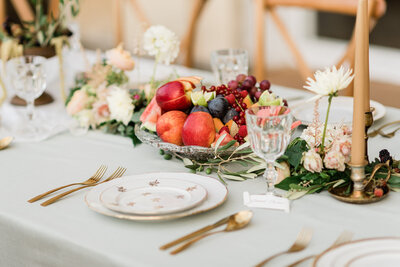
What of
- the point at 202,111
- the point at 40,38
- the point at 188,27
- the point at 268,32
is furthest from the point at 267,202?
the point at 268,32

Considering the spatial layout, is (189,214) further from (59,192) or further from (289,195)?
(59,192)

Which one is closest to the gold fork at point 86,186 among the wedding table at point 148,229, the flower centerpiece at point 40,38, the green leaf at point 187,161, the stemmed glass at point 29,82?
the wedding table at point 148,229

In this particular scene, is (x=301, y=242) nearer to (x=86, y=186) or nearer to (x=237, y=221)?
(x=237, y=221)

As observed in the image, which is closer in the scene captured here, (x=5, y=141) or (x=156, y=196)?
(x=156, y=196)

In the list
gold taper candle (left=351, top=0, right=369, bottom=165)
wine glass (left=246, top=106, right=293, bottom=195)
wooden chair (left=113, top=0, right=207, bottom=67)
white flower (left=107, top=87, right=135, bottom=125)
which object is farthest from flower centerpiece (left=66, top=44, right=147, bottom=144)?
wooden chair (left=113, top=0, right=207, bottom=67)

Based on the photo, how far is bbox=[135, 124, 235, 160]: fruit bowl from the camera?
116 centimetres

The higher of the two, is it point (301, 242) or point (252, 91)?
point (252, 91)

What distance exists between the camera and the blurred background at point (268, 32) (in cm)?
411

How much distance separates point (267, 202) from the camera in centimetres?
101

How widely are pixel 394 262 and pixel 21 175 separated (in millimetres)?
760

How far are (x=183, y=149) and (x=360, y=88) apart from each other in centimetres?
38

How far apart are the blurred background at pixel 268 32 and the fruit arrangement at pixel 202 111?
106 inches

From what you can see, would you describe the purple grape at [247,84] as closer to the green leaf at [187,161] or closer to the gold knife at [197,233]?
the green leaf at [187,161]

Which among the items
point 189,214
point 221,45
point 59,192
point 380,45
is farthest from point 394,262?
point 380,45
